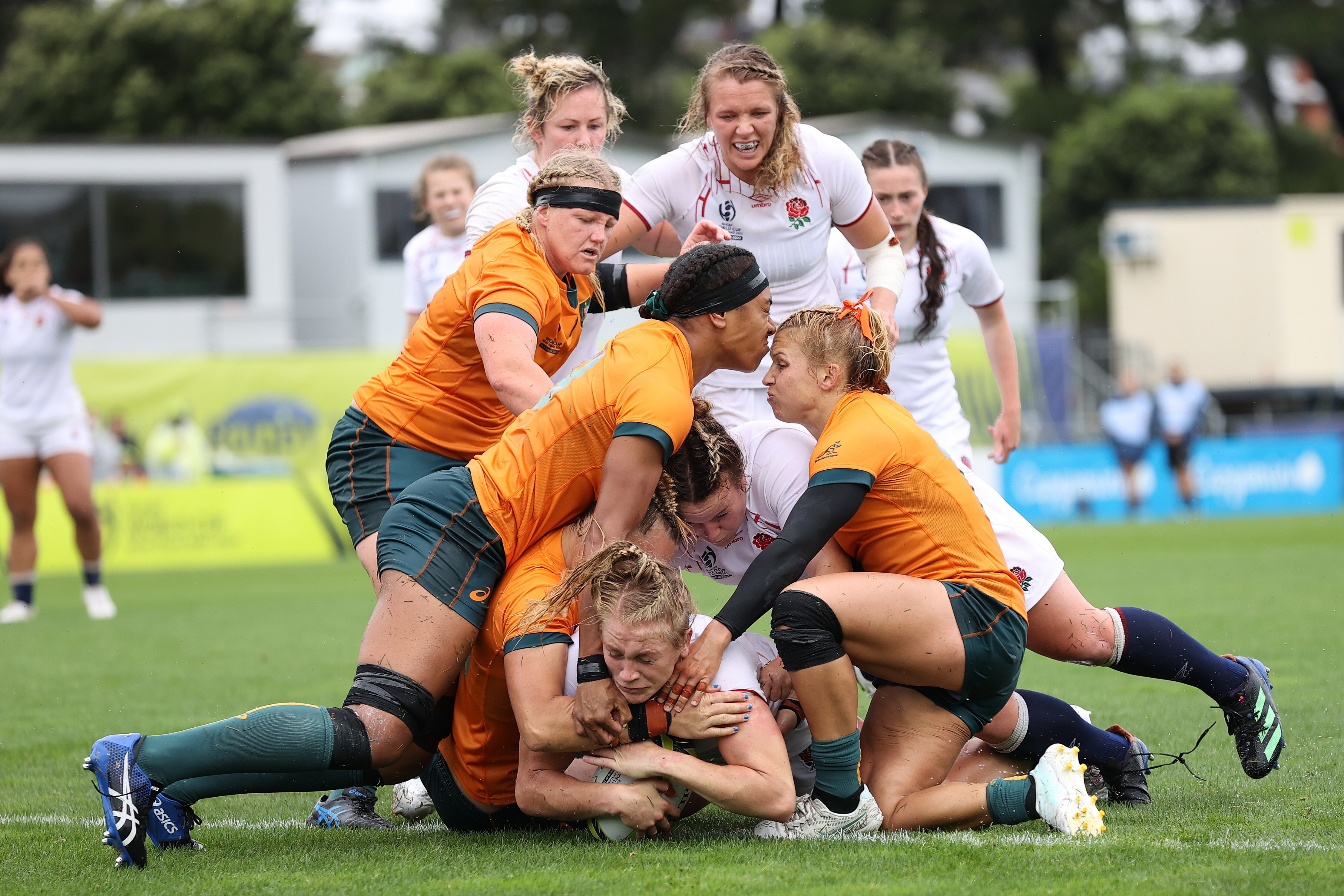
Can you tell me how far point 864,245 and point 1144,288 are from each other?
26148mm

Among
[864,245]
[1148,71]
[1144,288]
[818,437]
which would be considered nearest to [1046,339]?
[1144,288]

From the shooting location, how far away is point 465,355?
445cm

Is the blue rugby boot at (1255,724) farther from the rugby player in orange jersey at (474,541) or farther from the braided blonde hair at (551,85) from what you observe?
the braided blonde hair at (551,85)

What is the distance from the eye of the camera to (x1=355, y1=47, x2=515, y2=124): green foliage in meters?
32.4

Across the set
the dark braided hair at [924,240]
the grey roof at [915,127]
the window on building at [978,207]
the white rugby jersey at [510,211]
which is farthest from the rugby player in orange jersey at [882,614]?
the window on building at [978,207]

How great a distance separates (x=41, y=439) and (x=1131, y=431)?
516 inches

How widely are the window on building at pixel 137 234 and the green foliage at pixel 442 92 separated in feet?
32.5

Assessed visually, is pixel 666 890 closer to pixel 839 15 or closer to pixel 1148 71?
pixel 839 15

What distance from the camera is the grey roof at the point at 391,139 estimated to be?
24.8 m

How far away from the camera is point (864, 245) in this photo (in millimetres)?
5223

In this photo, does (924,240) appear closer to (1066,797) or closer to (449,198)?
(449,198)

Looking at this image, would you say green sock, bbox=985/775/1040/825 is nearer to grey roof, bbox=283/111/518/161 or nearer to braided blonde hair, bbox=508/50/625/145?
braided blonde hair, bbox=508/50/625/145

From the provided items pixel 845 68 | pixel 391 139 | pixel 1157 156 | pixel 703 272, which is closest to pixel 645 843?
pixel 703 272

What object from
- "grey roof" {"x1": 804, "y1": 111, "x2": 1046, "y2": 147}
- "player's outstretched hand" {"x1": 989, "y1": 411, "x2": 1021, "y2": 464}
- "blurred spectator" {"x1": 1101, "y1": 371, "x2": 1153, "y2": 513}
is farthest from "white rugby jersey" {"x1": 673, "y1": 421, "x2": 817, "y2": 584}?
"grey roof" {"x1": 804, "y1": 111, "x2": 1046, "y2": 147}
